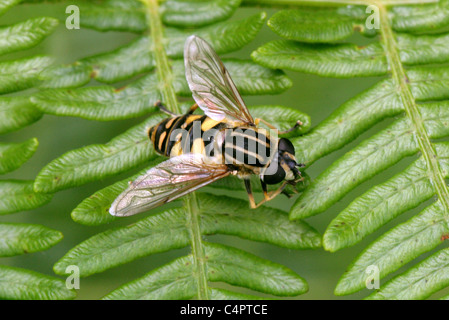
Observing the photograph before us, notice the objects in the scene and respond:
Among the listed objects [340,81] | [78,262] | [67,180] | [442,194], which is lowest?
[78,262]

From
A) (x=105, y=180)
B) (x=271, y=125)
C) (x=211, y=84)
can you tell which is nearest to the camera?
(x=271, y=125)

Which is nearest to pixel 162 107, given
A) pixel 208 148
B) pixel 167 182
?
pixel 208 148

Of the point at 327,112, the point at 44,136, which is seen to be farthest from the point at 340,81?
the point at 44,136

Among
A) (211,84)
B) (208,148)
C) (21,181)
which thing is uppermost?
(211,84)

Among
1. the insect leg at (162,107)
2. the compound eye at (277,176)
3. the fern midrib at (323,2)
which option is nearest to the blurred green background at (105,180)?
the fern midrib at (323,2)

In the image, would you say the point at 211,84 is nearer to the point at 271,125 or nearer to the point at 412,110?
the point at 271,125

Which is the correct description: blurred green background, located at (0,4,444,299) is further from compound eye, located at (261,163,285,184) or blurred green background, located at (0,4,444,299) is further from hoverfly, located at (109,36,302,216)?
compound eye, located at (261,163,285,184)

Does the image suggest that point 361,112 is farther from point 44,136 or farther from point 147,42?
point 44,136
